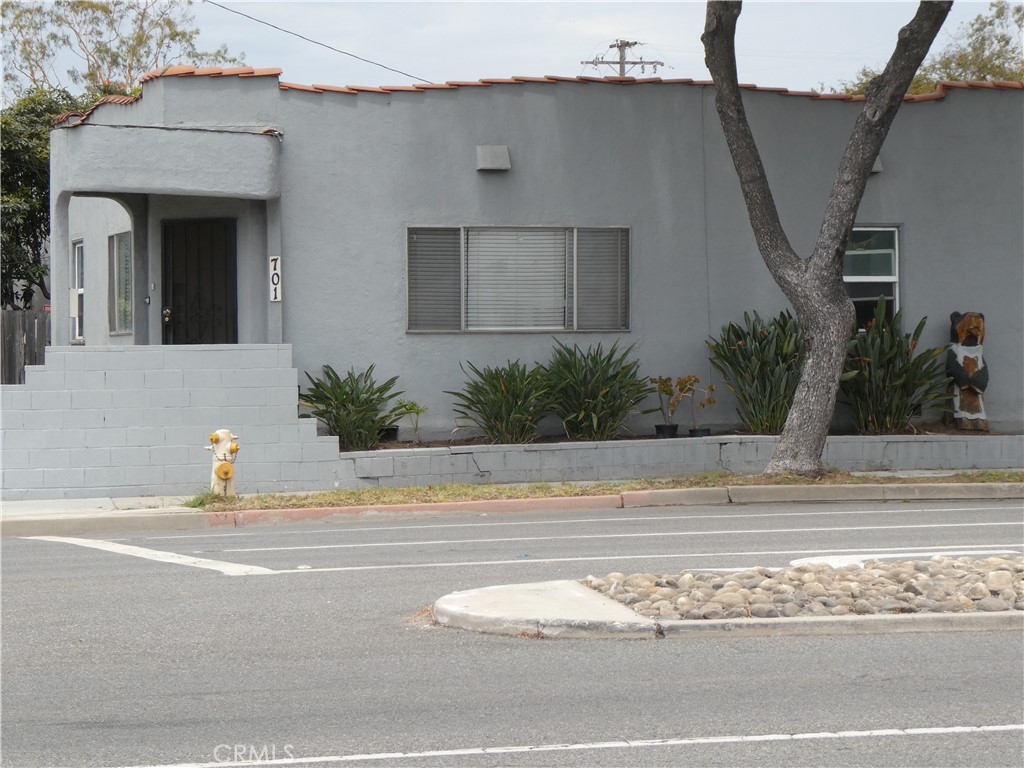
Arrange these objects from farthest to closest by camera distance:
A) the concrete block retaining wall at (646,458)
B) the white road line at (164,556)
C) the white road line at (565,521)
Result: the concrete block retaining wall at (646,458) → the white road line at (565,521) → the white road line at (164,556)

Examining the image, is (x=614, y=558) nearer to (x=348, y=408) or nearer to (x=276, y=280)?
(x=348, y=408)

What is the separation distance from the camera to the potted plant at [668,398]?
1789 cm

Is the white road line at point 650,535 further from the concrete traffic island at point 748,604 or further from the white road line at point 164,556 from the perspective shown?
the concrete traffic island at point 748,604

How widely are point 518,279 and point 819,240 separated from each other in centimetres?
434

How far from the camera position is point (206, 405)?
16172mm

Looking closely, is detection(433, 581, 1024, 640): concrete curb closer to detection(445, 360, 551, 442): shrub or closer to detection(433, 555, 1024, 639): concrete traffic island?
detection(433, 555, 1024, 639): concrete traffic island

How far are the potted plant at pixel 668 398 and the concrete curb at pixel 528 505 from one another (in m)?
2.52

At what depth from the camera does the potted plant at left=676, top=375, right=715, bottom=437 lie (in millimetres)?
17844

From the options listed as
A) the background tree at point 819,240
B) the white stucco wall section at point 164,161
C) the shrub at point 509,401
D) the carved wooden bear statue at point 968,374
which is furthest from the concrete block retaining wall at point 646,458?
the white stucco wall section at point 164,161

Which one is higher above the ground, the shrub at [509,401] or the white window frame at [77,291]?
the white window frame at [77,291]

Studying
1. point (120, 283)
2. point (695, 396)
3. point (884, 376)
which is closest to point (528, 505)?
point (695, 396)

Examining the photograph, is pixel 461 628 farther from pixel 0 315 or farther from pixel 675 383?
pixel 0 315

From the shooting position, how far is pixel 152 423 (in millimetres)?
16031

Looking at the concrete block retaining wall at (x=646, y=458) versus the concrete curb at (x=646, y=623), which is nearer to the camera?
the concrete curb at (x=646, y=623)
